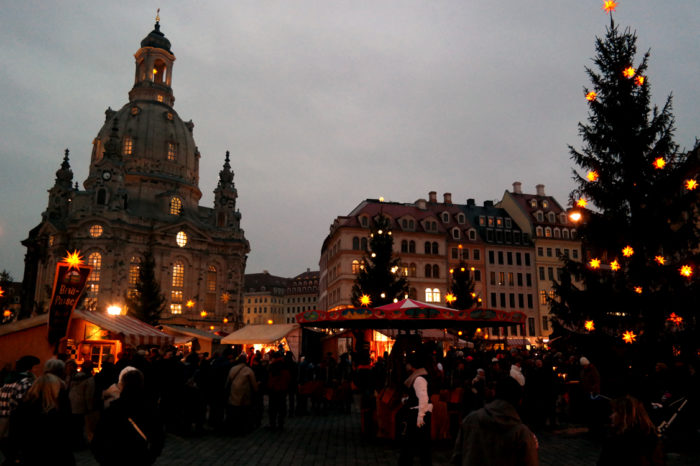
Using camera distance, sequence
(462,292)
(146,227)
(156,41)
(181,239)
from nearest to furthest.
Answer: (462,292) → (146,227) → (181,239) → (156,41)

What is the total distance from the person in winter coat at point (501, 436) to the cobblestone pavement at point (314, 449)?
630 centimetres

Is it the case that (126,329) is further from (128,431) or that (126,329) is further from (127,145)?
(127,145)

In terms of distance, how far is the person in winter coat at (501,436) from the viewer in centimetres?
417

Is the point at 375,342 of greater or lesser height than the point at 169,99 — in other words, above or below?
below

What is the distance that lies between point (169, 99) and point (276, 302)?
70054 millimetres

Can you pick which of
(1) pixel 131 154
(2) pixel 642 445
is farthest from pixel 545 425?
(1) pixel 131 154

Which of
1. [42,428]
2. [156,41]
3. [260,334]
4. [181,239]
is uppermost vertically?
[156,41]

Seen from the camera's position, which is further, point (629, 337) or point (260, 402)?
point (629, 337)

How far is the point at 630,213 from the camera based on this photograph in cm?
1889

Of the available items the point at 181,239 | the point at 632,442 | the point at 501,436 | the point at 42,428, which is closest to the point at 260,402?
the point at 42,428

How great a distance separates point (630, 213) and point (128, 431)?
746 inches

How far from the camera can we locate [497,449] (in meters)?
4.21

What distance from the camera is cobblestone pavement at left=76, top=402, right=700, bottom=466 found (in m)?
10.2

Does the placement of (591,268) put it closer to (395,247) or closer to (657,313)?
(657,313)
